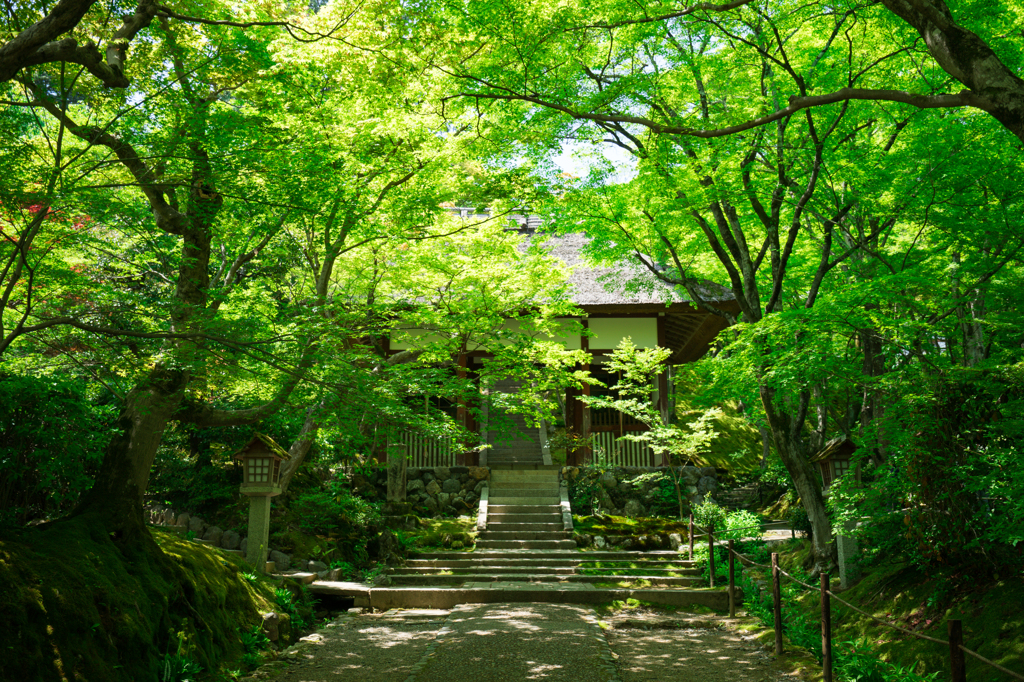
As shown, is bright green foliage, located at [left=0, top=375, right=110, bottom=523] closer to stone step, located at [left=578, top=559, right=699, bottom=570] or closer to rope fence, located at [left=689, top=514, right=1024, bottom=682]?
rope fence, located at [left=689, top=514, right=1024, bottom=682]

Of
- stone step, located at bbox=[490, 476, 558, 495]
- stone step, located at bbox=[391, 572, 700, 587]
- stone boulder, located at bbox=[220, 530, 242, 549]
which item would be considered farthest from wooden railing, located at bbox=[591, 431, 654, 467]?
stone boulder, located at bbox=[220, 530, 242, 549]

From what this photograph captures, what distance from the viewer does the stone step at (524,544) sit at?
12336mm

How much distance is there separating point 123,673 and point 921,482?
7104 mm

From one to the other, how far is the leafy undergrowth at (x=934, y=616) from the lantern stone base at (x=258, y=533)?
23.1ft

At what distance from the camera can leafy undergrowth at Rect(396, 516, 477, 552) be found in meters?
12.4

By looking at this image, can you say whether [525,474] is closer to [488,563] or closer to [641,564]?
[488,563]

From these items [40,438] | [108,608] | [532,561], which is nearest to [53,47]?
[40,438]

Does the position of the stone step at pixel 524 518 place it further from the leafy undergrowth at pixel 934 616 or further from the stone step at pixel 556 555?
the leafy undergrowth at pixel 934 616

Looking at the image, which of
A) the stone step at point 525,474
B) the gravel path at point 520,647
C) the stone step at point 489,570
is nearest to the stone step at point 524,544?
the stone step at point 489,570

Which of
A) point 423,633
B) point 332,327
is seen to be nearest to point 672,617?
point 423,633

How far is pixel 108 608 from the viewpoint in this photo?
5316 mm

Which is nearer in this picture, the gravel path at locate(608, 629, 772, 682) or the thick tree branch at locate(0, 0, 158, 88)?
the thick tree branch at locate(0, 0, 158, 88)

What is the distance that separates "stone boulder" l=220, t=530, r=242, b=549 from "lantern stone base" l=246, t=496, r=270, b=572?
1365 millimetres

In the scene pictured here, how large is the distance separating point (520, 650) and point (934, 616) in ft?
13.5
